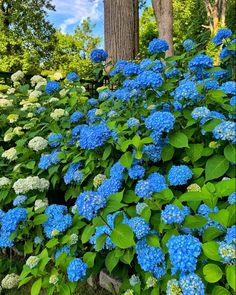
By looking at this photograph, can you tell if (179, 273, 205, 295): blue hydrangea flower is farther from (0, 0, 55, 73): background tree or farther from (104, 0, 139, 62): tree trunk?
(0, 0, 55, 73): background tree

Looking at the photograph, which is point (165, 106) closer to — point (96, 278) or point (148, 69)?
point (148, 69)

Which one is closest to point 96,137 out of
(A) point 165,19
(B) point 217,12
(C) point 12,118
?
(C) point 12,118

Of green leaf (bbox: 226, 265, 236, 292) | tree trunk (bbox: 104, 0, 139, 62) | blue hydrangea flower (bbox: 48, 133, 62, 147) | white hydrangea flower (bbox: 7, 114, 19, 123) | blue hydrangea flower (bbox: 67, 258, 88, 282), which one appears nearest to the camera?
green leaf (bbox: 226, 265, 236, 292)

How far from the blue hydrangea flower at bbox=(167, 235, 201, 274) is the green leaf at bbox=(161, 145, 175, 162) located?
1.86ft

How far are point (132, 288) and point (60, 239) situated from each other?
1.47 ft

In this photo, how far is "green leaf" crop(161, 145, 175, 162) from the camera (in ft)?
5.30

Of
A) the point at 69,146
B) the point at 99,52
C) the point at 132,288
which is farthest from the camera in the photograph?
the point at 99,52

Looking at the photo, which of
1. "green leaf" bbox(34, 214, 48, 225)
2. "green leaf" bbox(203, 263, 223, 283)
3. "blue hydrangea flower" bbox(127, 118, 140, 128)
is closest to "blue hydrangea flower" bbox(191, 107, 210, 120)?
"blue hydrangea flower" bbox(127, 118, 140, 128)

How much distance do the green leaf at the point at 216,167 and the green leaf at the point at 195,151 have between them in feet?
0.36

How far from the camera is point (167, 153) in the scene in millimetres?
1624

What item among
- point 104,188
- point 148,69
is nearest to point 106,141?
point 104,188

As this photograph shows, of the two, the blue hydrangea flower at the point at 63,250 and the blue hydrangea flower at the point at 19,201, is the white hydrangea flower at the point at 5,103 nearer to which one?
the blue hydrangea flower at the point at 19,201

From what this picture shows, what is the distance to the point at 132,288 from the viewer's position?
152cm

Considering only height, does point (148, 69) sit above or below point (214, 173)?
above
